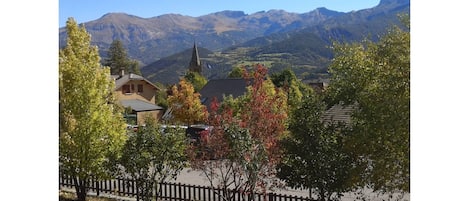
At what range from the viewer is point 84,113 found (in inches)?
187

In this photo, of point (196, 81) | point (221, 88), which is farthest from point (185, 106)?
point (196, 81)

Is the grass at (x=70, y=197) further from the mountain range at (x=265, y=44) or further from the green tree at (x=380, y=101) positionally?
the green tree at (x=380, y=101)

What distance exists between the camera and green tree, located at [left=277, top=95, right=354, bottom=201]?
4.48m

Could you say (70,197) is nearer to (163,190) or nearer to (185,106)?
(163,190)

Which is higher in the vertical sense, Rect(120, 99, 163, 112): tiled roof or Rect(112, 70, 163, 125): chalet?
Rect(112, 70, 163, 125): chalet

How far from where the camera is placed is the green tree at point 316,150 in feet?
14.7

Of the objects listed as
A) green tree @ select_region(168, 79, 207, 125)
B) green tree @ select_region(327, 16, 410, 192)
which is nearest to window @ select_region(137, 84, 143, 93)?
green tree @ select_region(168, 79, 207, 125)

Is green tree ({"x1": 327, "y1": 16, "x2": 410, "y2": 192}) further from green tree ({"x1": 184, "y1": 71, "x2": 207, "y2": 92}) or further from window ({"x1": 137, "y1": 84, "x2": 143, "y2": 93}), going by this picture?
green tree ({"x1": 184, "y1": 71, "x2": 207, "y2": 92})

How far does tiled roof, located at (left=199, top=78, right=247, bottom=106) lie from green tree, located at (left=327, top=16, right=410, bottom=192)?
19.4m

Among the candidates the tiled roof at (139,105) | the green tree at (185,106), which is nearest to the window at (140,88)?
the tiled roof at (139,105)

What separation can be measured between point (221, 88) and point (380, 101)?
21.3 m
